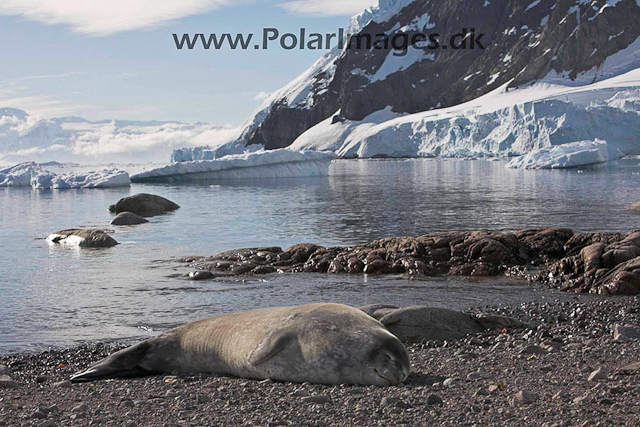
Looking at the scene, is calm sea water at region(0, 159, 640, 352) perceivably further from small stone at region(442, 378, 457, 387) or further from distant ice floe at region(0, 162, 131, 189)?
small stone at region(442, 378, 457, 387)

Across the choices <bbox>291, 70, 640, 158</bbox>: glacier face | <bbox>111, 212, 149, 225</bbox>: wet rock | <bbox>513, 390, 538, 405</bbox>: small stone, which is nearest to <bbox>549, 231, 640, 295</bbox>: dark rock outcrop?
<bbox>513, 390, 538, 405</bbox>: small stone

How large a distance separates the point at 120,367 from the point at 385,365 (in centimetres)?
248

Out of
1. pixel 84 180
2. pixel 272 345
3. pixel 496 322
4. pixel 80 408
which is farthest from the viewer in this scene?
pixel 84 180

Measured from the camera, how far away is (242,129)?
172m

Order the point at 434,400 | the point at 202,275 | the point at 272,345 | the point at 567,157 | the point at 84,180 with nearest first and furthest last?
the point at 434,400
the point at 272,345
the point at 202,275
the point at 84,180
the point at 567,157

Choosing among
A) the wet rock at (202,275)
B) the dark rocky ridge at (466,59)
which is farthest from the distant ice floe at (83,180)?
the dark rocky ridge at (466,59)

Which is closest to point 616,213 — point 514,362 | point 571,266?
point 571,266

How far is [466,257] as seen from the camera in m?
13.1

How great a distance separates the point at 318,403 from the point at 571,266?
8.05 meters

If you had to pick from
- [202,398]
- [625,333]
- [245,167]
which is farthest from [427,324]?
[245,167]

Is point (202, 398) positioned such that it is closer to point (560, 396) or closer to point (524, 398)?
point (524, 398)

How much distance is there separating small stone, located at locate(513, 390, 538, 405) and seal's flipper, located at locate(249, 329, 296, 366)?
177cm

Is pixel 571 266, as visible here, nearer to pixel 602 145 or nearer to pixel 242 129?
pixel 602 145

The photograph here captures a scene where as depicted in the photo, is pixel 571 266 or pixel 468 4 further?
pixel 468 4
